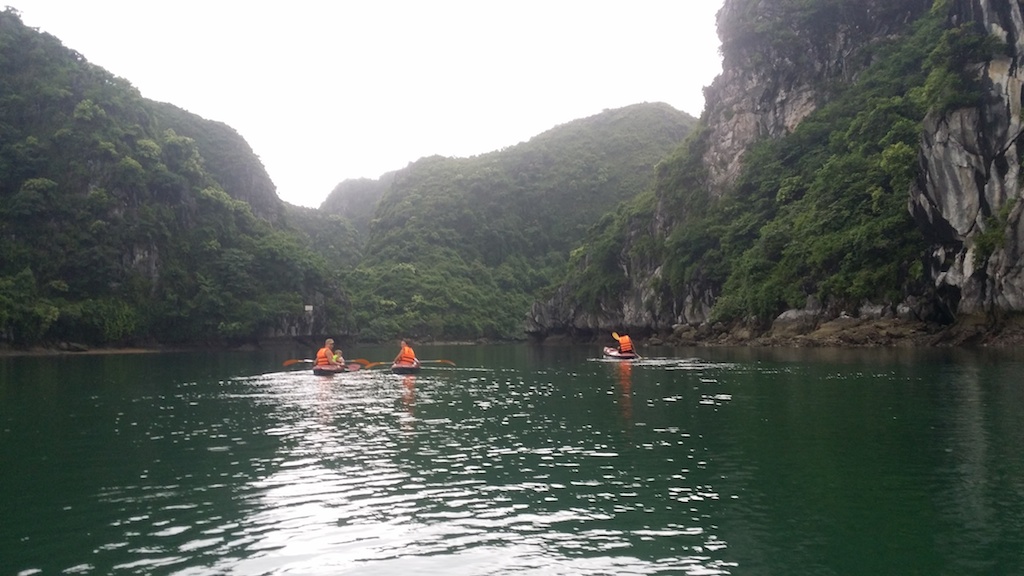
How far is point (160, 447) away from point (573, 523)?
411 inches

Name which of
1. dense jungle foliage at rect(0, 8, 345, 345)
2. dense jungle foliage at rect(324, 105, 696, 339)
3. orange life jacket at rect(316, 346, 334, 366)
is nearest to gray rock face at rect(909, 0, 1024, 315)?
orange life jacket at rect(316, 346, 334, 366)

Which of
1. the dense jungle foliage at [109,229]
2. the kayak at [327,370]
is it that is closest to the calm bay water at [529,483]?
the kayak at [327,370]

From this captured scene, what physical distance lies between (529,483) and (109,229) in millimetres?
83254

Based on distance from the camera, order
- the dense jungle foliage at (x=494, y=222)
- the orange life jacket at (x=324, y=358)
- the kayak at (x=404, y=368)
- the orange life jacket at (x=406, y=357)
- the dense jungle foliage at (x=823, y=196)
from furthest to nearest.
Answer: the dense jungle foliage at (x=494, y=222), the dense jungle foliage at (x=823, y=196), the orange life jacket at (x=406, y=357), the kayak at (x=404, y=368), the orange life jacket at (x=324, y=358)

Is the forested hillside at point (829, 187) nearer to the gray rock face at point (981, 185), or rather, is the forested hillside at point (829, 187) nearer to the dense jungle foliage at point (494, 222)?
the gray rock face at point (981, 185)

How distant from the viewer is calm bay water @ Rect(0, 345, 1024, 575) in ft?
30.4

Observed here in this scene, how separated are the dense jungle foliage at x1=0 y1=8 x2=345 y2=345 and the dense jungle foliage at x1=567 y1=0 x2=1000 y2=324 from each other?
44696 mm

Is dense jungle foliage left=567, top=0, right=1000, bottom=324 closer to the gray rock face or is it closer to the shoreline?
the gray rock face

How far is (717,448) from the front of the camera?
1580cm

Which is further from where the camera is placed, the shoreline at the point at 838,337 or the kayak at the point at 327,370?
the shoreline at the point at 838,337

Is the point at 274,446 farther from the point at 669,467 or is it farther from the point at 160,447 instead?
the point at 669,467

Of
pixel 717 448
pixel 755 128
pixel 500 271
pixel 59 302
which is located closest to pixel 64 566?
pixel 717 448

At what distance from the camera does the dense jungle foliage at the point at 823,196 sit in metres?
53.4

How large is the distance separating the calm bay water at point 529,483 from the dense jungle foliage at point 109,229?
185ft
